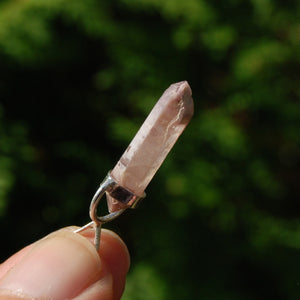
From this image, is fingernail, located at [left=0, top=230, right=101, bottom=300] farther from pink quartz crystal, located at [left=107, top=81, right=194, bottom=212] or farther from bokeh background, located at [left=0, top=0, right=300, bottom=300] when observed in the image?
bokeh background, located at [left=0, top=0, right=300, bottom=300]

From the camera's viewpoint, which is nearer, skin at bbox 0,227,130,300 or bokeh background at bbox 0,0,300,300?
skin at bbox 0,227,130,300

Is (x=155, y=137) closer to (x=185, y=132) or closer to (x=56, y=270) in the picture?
(x=56, y=270)

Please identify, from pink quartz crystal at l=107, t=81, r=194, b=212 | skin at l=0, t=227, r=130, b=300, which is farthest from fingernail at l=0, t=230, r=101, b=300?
pink quartz crystal at l=107, t=81, r=194, b=212

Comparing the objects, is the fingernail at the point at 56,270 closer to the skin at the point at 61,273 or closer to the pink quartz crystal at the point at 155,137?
the skin at the point at 61,273

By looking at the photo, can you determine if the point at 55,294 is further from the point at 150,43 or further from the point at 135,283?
the point at 150,43

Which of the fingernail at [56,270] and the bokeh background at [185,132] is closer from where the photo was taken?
the fingernail at [56,270]

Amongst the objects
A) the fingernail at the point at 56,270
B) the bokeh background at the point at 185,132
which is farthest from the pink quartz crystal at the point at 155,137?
the bokeh background at the point at 185,132

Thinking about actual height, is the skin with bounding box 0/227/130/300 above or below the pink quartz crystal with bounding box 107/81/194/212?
below

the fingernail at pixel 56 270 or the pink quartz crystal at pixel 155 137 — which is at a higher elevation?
the pink quartz crystal at pixel 155 137
